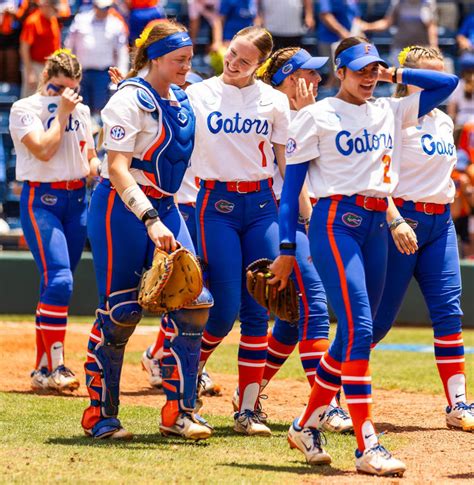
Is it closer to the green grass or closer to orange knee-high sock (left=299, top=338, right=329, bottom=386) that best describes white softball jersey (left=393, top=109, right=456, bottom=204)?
orange knee-high sock (left=299, top=338, right=329, bottom=386)

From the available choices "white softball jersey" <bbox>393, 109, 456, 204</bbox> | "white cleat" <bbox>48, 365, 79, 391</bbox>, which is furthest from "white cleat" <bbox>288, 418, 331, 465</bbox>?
"white cleat" <bbox>48, 365, 79, 391</bbox>

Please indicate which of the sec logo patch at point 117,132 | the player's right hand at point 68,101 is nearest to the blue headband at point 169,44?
the sec logo patch at point 117,132

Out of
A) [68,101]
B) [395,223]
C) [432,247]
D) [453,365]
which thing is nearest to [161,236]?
[395,223]

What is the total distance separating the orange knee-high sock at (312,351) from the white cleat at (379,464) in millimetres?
1316

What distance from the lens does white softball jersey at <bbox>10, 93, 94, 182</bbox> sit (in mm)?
8289

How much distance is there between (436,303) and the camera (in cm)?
675

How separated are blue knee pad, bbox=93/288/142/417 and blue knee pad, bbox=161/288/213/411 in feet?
0.72

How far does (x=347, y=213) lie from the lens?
556 cm

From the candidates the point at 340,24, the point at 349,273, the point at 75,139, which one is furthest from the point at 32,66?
the point at 349,273

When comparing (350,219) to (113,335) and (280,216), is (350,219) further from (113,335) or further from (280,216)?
(113,335)

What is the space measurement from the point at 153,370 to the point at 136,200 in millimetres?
3068

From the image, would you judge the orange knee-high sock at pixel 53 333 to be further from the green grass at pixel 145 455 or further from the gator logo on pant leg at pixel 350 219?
the gator logo on pant leg at pixel 350 219

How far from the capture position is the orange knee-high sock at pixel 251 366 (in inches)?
262

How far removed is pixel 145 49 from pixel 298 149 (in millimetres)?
1071
